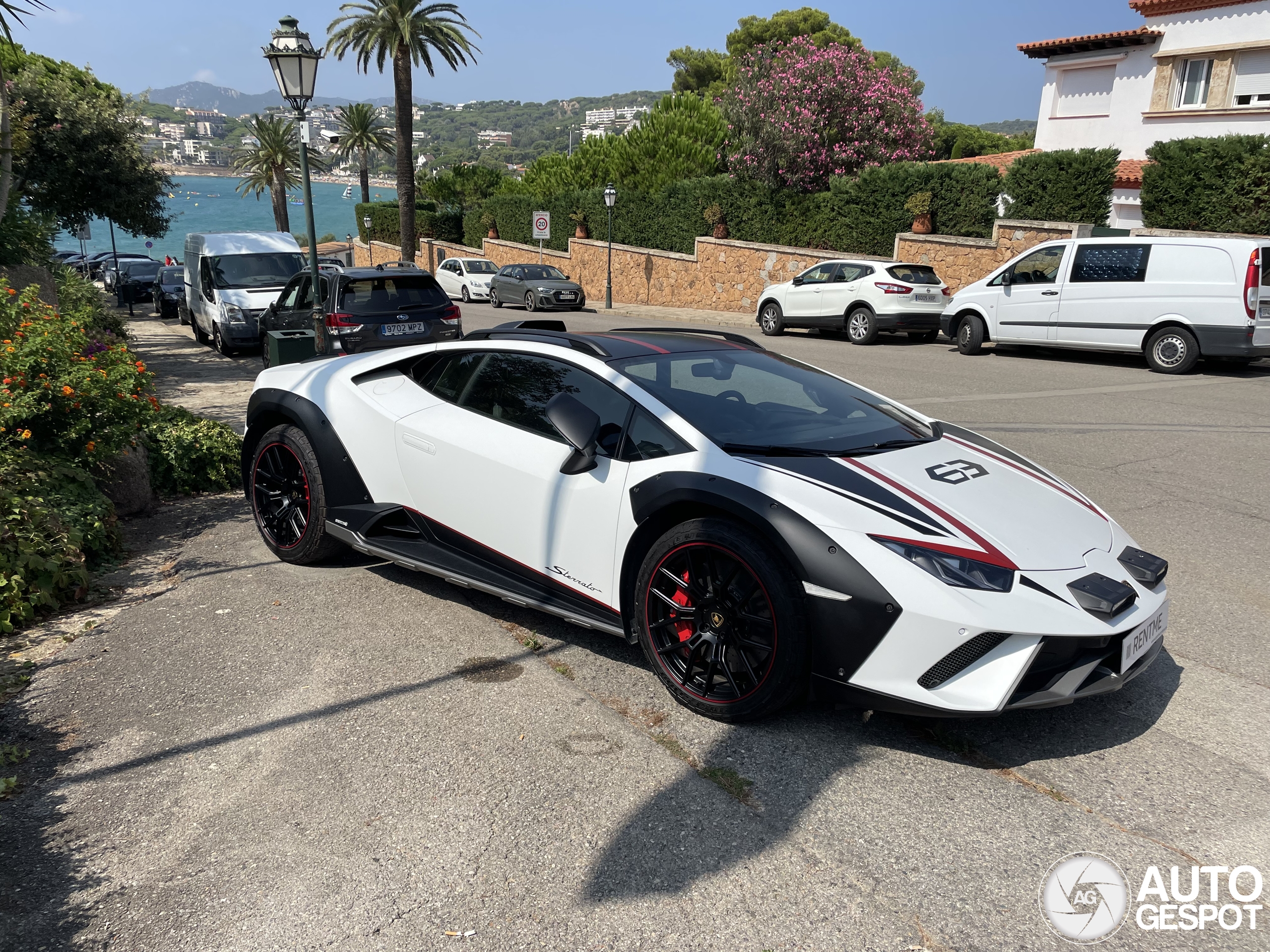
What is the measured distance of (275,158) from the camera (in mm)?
55688

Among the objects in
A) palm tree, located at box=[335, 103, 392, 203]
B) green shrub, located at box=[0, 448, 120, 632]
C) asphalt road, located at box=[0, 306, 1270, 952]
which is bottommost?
asphalt road, located at box=[0, 306, 1270, 952]

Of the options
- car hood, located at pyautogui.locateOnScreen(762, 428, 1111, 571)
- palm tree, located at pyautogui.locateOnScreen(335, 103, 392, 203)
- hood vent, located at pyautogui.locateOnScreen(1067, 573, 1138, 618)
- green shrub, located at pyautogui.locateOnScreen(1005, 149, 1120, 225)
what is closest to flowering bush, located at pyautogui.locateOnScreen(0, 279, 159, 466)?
car hood, located at pyautogui.locateOnScreen(762, 428, 1111, 571)

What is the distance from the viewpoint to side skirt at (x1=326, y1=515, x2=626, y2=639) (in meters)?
3.94

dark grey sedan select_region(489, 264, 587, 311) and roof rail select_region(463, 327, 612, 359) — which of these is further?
dark grey sedan select_region(489, 264, 587, 311)

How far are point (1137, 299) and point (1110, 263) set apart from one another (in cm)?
73

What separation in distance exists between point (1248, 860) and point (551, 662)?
8.49 feet

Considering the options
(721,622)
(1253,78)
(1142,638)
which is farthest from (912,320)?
(721,622)

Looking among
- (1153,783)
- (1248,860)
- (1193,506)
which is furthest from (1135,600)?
(1193,506)

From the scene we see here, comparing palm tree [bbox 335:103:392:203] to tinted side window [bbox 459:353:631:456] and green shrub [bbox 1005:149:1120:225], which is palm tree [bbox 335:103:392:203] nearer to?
green shrub [bbox 1005:149:1120:225]

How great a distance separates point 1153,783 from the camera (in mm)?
3205

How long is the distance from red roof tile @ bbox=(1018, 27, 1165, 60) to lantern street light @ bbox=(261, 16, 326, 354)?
2378 cm

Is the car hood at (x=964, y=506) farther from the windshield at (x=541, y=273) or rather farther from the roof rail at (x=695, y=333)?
the windshield at (x=541, y=273)

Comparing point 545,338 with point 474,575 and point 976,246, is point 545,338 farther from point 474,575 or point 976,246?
point 976,246

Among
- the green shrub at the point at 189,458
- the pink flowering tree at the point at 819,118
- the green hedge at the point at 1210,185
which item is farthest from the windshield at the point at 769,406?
the pink flowering tree at the point at 819,118
